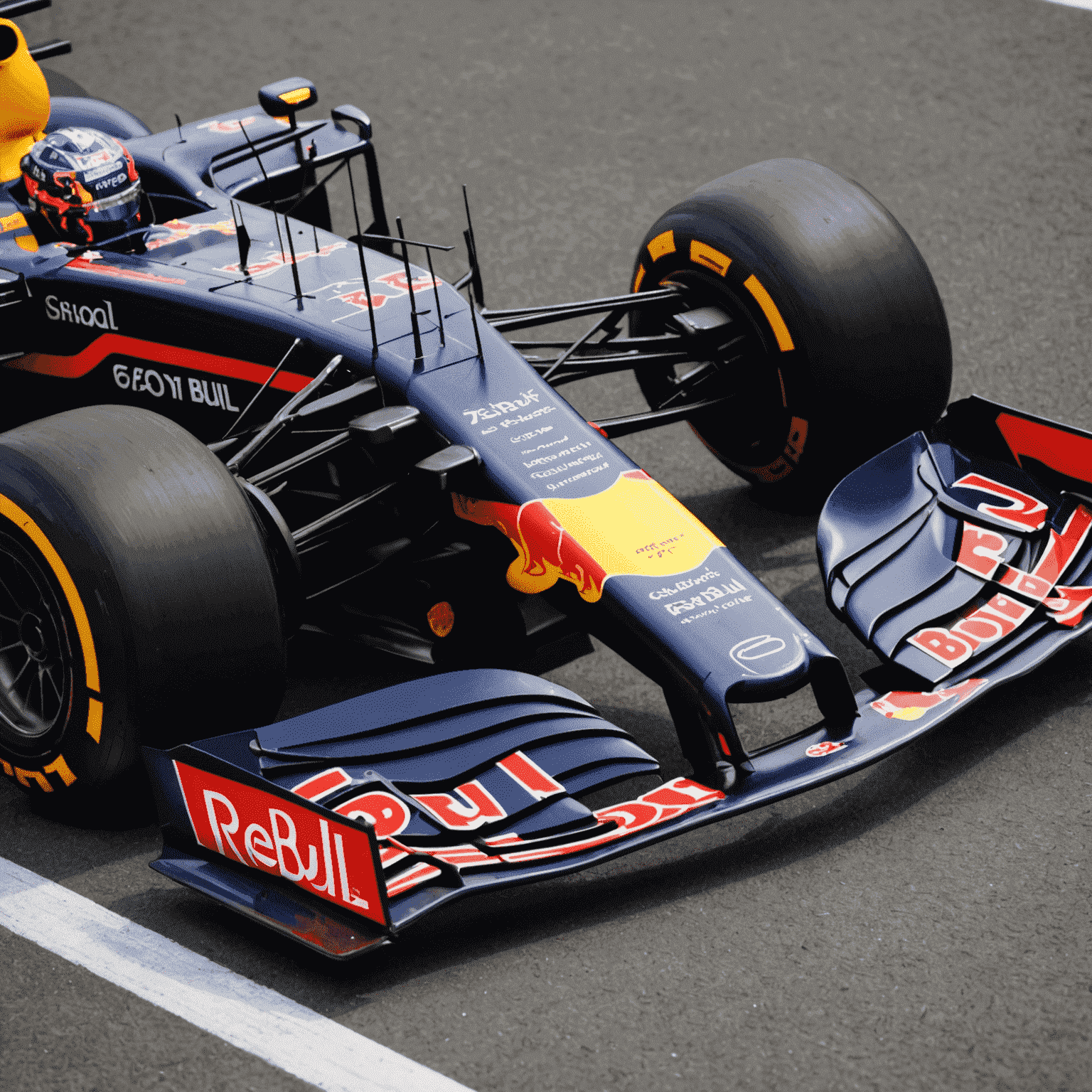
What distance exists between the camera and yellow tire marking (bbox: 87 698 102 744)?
12.7ft

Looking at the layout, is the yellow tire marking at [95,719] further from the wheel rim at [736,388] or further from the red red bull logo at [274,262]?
the wheel rim at [736,388]

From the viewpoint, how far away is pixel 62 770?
4047 millimetres

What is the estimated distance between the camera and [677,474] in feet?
20.2

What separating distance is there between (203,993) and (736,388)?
108 inches

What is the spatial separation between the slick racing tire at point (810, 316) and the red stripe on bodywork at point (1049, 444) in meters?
0.43

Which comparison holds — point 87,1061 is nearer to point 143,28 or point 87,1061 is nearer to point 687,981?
point 687,981

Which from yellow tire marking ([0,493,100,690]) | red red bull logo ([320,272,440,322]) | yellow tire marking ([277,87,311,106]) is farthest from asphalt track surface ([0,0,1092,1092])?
yellow tire marking ([277,87,311,106])

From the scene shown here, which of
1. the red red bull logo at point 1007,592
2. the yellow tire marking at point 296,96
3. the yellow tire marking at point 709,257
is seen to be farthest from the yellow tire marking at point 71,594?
the yellow tire marking at point 709,257

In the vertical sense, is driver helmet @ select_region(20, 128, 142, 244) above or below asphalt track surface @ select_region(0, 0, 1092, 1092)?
above

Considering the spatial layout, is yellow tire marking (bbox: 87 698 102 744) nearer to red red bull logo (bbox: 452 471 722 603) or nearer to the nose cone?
red red bull logo (bbox: 452 471 722 603)

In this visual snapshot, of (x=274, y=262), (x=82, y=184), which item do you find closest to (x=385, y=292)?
(x=274, y=262)

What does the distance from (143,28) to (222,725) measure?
8797mm

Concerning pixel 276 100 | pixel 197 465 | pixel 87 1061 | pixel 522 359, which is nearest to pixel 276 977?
pixel 87 1061

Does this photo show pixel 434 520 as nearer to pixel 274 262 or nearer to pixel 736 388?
pixel 274 262
